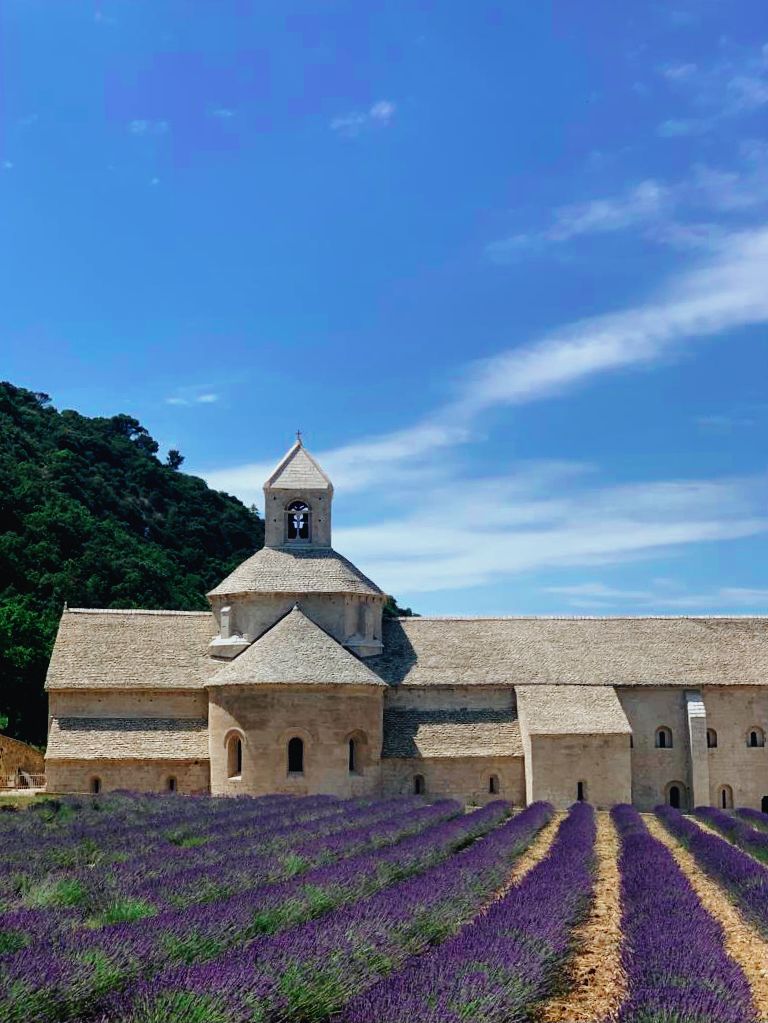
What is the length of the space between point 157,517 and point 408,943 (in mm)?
83112

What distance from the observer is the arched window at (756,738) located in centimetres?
4003

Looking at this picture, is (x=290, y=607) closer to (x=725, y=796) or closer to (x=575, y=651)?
(x=575, y=651)

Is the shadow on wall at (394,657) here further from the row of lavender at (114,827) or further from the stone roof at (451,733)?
the row of lavender at (114,827)

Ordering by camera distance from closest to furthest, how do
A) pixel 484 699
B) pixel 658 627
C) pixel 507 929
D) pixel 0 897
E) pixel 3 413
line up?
pixel 507 929, pixel 0 897, pixel 484 699, pixel 658 627, pixel 3 413

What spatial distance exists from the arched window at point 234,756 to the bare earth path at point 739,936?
19.3 metres

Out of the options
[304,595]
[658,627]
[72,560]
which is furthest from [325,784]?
[72,560]

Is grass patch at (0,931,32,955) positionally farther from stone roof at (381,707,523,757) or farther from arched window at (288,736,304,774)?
stone roof at (381,707,523,757)

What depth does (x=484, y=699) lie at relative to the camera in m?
39.9

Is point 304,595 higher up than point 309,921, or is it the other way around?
point 304,595

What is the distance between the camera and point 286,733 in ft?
116

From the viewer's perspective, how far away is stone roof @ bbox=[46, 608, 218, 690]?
38594 millimetres

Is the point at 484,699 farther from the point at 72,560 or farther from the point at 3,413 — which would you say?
the point at 3,413

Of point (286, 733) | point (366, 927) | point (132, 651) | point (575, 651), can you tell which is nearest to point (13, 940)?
point (366, 927)

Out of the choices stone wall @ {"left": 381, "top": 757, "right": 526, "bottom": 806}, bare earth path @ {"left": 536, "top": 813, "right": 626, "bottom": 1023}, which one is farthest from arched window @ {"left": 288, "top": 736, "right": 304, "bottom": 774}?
bare earth path @ {"left": 536, "top": 813, "right": 626, "bottom": 1023}
